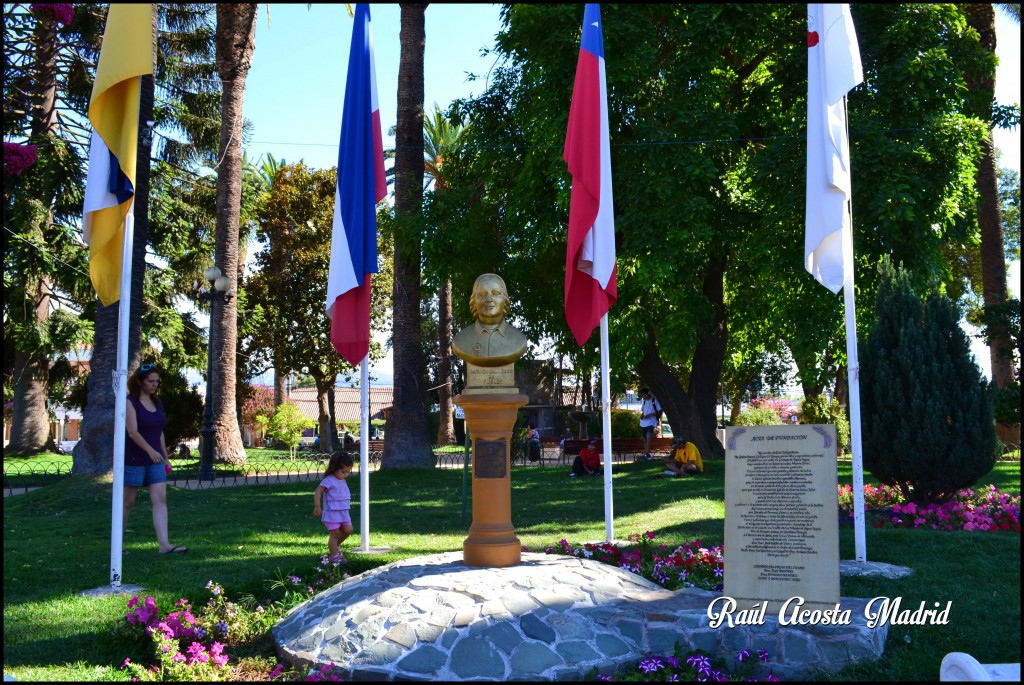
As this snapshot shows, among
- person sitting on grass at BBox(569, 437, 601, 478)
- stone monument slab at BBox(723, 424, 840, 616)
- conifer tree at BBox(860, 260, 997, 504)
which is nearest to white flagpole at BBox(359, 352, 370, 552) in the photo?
stone monument slab at BBox(723, 424, 840, 616)

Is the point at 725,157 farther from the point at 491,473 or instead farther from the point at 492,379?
the point at 491,473

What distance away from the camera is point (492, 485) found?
7711 mm

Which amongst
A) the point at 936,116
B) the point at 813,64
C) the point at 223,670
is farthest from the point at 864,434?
the point at 223,670


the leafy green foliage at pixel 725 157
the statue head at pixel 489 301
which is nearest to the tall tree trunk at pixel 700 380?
the leafy green foliage at pixel 725 157

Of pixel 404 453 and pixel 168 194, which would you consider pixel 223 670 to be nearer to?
pixel 404 453

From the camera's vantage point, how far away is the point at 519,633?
607cm

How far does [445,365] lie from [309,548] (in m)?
27.8

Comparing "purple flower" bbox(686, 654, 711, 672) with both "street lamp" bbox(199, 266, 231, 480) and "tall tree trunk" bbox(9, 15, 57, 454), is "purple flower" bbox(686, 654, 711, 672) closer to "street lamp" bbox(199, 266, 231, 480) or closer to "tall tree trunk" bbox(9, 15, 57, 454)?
"street lamp" bbox(199, 266, 231, 480)

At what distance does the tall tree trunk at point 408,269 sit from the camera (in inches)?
756

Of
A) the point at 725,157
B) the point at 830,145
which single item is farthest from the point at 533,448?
the point at 830,145

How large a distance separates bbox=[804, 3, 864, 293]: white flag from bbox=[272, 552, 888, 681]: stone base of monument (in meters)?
3.39

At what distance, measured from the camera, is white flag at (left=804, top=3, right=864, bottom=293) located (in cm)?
833

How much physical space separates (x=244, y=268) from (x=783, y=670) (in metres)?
35.5

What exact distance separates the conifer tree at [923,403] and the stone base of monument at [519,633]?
4.77 m
